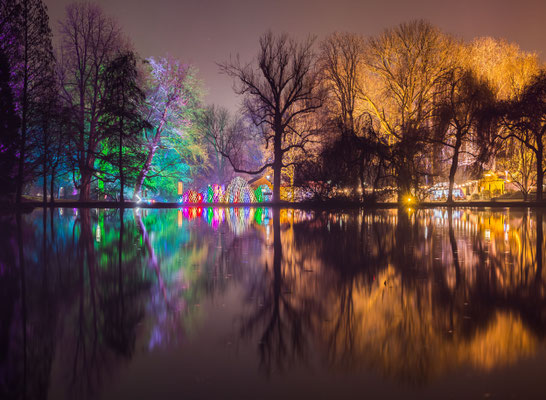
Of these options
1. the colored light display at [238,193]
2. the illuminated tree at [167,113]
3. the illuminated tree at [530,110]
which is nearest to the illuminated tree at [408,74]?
the illuminated tree at [530,110]

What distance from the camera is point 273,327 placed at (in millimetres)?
4117

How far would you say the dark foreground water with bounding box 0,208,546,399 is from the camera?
3.00m

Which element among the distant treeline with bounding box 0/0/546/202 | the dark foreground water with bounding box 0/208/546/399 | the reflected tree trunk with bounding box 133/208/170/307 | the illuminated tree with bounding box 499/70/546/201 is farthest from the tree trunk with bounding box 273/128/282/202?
the dark foreground water with bounding box 0/208/546/399

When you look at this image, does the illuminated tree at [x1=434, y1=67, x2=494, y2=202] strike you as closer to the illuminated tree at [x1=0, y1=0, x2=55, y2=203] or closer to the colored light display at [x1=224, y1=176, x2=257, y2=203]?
the colored light display at [x1=224, y1=176, x2=257, y2=203]

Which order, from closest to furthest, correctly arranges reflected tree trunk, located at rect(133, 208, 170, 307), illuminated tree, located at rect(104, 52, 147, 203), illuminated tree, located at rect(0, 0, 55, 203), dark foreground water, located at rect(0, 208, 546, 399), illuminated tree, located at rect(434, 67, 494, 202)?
dark foreground water, located at rect(0, 208, 546, 399)
reflected tree trunk, located at rect(133, 208, 170, 307)
illuminated tree, located at rect(0, 0, 55, 203)
illuminated tree, located at rect(104, 52, 147, 203)
illuminated tree, located at rect(434, 67, 494, 202)

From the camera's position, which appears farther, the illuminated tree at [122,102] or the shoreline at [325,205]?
the shoreline at [325,205]

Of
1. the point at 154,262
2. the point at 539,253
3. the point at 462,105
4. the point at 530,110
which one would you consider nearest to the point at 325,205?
the point at 462,105

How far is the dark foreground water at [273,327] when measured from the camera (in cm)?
300

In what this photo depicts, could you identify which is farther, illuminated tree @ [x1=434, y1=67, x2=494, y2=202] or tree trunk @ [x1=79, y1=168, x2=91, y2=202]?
tree trunk @ [x1=79, y1=168, x2=91, y2=202]

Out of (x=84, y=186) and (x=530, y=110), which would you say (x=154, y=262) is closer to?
(x=530, y=110)

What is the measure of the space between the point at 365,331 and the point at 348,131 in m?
25.3

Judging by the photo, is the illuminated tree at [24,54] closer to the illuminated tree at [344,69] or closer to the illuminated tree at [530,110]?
the illuminated tree at [344,69]

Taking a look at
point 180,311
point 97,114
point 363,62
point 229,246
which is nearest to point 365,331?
point 180,311

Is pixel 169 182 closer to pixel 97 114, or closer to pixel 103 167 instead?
pixel 103 167
